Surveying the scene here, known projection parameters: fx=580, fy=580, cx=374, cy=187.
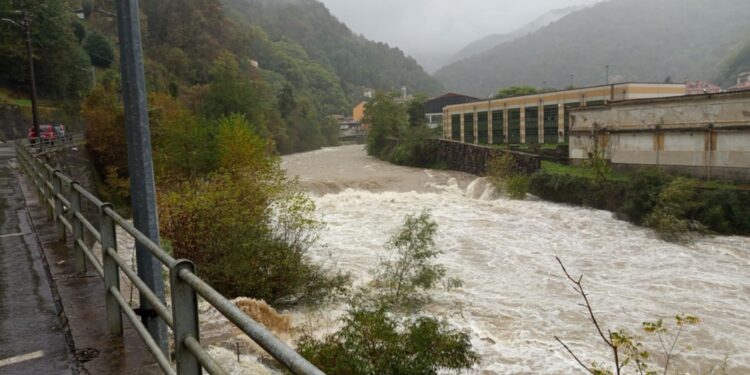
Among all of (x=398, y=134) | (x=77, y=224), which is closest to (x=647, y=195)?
(x=77, y=224)

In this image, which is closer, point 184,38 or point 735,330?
point 735,330

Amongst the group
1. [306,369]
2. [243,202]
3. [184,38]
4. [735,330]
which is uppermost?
[184,38]

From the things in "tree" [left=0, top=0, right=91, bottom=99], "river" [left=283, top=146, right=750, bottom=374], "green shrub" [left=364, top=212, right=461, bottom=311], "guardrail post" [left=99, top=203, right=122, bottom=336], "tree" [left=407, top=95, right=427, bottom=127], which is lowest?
"river" [left=283, top=146, right=750, bottom=374]

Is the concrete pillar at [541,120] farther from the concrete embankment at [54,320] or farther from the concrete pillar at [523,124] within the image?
the concrete embankment at [54,320]

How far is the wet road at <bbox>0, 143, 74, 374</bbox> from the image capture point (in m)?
4.34

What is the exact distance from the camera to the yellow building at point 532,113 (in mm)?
48844

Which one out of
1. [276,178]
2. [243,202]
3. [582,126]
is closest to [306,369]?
[243,202]

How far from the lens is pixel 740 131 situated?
26.8m

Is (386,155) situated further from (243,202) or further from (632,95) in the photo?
(243,202)

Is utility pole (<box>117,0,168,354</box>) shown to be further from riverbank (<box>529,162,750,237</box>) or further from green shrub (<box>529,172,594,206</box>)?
green shrub (<box>529,172,594,206</box>)

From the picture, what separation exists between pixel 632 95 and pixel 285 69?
4180 inches

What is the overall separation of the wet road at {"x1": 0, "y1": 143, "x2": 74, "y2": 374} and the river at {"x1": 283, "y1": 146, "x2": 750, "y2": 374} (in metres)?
7.60

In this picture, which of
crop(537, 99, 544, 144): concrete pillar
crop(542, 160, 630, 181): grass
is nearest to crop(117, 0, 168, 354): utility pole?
crop(542, 160, 630, 181): grass

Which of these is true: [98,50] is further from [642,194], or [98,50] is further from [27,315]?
[27,315]
